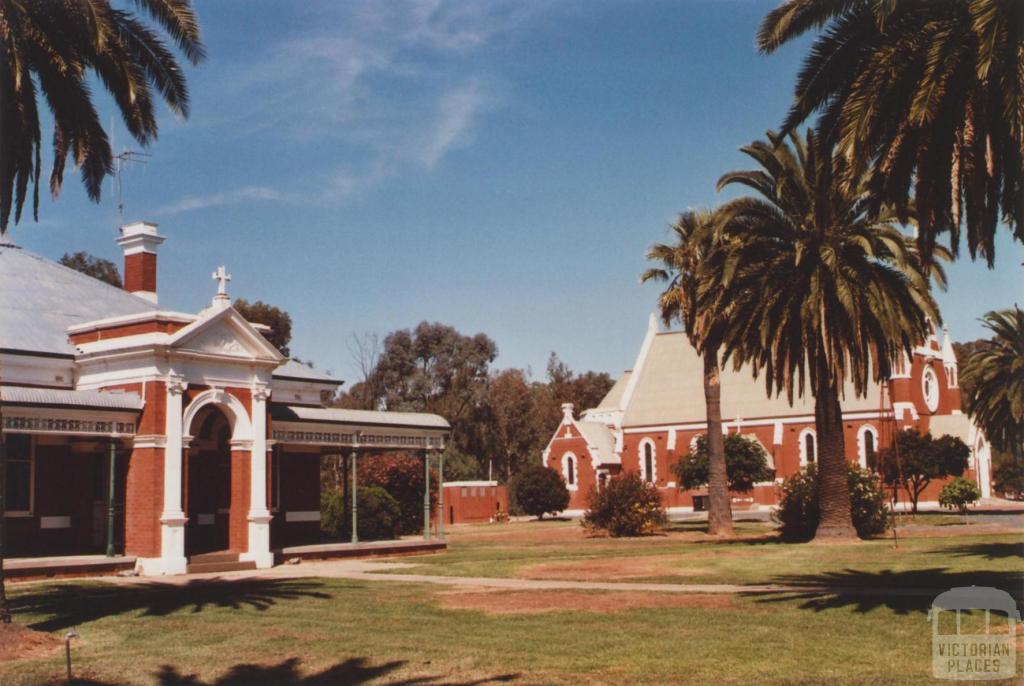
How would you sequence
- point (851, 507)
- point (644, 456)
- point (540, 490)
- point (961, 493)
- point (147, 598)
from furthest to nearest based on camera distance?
point (644, 456)
point (540, 490)
point (961, 493)
point (851, 507)
point (147, 598)

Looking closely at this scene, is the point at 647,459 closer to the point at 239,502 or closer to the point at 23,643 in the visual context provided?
the point at 239,502

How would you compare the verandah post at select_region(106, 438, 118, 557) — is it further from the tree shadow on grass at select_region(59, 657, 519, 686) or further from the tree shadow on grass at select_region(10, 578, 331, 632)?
the tree shadow on grass at select_region(59, 657, 519, 686)

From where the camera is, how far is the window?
2545 cm

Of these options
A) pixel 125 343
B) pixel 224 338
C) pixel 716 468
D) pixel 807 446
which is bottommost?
pixel 716 468

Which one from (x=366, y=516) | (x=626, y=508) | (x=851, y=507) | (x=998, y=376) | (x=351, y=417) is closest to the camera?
(x=351, y=417)

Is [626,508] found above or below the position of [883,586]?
above

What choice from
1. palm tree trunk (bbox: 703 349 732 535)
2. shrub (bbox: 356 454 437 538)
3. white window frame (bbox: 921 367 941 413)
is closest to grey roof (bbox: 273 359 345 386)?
shrub (bbox: 356 454 437 538)

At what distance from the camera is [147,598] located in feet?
64.1

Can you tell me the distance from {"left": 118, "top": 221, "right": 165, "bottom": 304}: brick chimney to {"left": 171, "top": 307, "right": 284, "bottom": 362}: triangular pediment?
9.00 m

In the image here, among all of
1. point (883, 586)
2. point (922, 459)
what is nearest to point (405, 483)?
point (922, 459)

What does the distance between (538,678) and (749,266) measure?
806 inches

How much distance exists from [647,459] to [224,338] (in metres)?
52.5

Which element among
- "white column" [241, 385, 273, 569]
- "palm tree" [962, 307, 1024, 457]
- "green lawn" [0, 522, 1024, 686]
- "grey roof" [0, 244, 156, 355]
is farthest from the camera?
"palm tree" [962, 307, 1024, 457]

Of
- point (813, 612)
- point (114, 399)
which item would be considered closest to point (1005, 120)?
point (813, 612)
